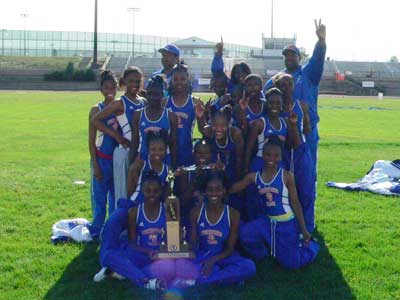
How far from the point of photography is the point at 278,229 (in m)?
5.11

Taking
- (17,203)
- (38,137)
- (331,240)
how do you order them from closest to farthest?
(331,240)
(17,203)
(38,137)

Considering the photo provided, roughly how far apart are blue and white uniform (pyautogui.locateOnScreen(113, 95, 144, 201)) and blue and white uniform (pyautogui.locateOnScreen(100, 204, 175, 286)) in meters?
0.58

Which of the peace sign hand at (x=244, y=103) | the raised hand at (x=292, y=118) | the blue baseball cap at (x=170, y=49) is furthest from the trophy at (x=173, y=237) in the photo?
the blue baseball cap at (x=170, y=49)

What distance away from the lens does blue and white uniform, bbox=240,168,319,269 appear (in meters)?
5.09

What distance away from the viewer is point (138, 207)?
16.2 ft

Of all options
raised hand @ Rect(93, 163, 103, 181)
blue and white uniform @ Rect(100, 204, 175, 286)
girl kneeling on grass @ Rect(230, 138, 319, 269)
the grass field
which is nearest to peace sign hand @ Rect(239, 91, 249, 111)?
girl kneeling on grass @ Rect(230, 138, 319, 269)

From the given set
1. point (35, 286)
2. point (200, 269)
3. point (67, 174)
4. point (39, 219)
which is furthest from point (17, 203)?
point (200, 269)

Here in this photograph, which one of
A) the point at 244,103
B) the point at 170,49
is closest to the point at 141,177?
the point at 244,103

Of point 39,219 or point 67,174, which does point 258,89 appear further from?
point 67,174

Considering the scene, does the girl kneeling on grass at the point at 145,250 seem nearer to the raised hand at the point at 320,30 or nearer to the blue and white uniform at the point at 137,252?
the blue and white uniform at the point at 137,252

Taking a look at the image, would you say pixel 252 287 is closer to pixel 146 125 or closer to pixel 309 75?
pixel 146 125

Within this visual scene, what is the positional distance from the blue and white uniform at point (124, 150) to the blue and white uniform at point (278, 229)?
1276mm

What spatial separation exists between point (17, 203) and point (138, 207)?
A: 124 inches

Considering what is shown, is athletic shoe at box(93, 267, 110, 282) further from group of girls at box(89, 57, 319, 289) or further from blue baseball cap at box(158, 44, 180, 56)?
blue baseball cap at box(158, 44, 180, 56)
